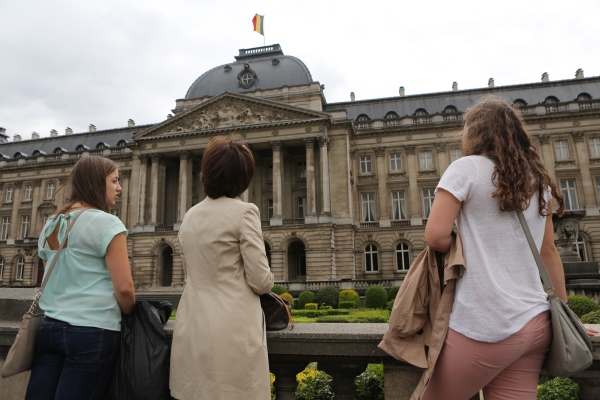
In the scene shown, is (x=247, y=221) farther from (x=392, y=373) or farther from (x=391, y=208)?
(x=391, y=208)

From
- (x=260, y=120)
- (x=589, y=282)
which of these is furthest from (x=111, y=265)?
(x=260, y=120)

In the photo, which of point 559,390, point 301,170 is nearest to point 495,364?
point 559,390

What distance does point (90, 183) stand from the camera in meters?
3.28

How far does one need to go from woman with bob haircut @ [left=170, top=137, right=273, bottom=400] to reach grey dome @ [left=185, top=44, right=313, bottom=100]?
134 ft

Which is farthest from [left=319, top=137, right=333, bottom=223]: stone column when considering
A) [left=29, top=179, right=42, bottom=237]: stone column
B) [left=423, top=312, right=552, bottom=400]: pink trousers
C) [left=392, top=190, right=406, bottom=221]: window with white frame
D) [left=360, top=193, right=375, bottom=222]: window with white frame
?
[left=29, top=179, right=42, bottom=237]: stone column

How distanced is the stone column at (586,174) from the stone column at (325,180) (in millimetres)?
22015

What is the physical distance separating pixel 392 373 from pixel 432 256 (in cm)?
109

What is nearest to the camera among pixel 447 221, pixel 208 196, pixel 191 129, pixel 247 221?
pixel 447 221

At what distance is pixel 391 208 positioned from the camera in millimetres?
40000

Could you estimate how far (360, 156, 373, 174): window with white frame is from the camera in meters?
41.4

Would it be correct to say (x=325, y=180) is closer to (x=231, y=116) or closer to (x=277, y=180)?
(x=277, y=180)

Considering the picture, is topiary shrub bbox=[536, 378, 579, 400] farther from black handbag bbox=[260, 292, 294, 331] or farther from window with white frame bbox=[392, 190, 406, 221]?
window with white frame bbox=[392, 190, 406, 221]

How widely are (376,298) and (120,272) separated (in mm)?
23266

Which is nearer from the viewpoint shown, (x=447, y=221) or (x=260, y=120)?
(x=447, y=221)
